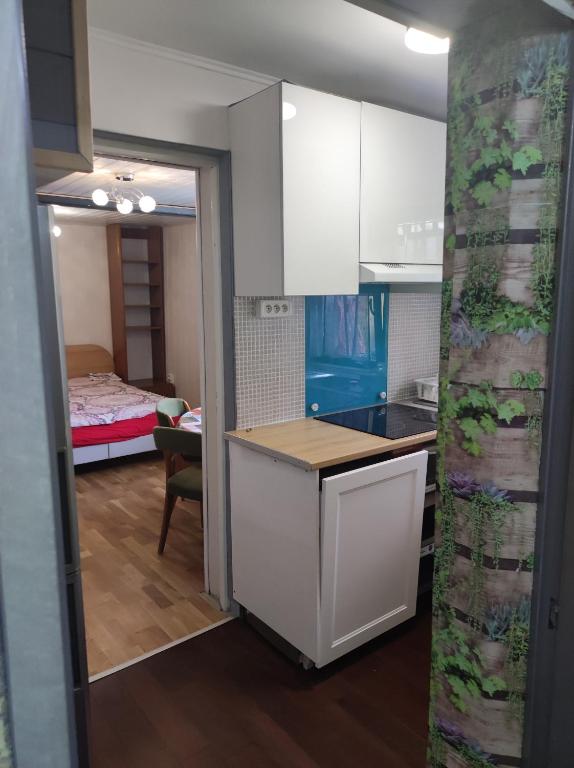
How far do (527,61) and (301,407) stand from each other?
6.50ft

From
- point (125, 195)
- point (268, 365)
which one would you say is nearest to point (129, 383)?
point (125, 195)

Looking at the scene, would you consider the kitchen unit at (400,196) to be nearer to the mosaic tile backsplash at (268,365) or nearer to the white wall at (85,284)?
the mosaic tile backsplash at (268,365)

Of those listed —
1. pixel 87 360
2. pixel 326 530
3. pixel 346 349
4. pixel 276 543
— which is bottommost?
pixel 276 543

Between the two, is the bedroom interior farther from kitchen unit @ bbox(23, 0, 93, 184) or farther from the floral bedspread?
kitchen unit @ bbox(23, 0, 93, 184)

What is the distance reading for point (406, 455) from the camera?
96.0 inches


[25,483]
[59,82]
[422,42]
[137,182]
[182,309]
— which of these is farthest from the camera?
[182,309]

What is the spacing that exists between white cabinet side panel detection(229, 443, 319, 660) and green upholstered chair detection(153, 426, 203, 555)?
0.58m

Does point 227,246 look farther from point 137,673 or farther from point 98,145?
point 137,673

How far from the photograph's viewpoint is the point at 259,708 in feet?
7.01

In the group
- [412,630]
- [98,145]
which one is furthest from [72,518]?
[412,630]

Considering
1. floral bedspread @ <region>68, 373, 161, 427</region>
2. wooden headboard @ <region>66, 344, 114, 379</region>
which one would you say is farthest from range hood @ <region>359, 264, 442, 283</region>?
wooden headboard @ <region>66, 344, 114, 379</region>

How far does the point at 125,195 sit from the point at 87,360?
240 centimetres

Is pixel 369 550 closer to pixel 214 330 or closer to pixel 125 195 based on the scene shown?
pixel 214 330

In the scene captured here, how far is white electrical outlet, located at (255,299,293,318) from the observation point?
259 cm
